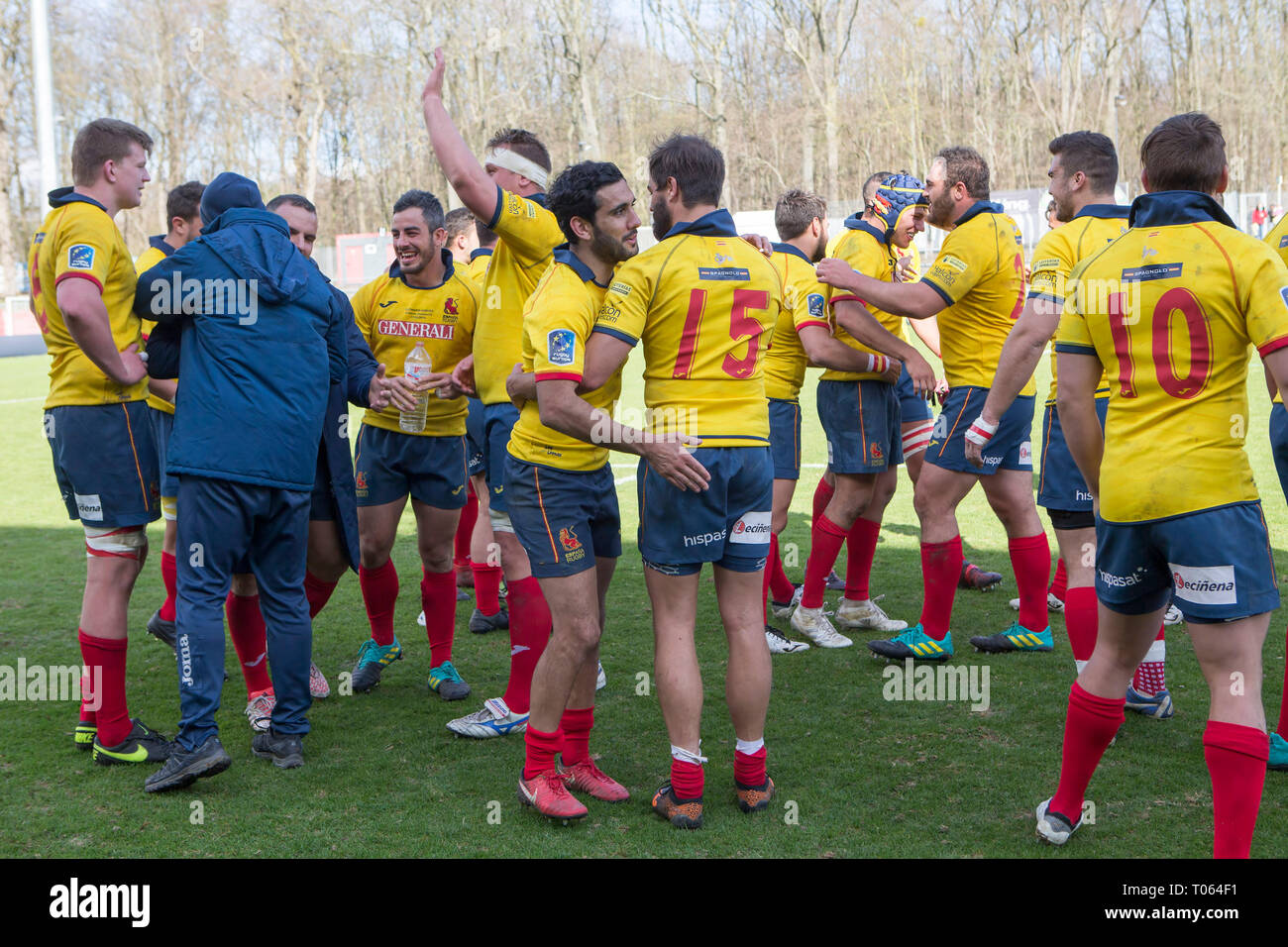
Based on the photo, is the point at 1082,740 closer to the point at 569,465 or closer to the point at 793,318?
the point at 569,465

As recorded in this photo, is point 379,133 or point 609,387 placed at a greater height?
point 379,133

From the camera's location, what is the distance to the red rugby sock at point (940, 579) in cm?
542

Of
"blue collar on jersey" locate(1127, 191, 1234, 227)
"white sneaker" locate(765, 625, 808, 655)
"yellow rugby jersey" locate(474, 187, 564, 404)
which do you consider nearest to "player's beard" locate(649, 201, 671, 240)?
"yellow rugby jersey" locate(474, 187, 564, 404)

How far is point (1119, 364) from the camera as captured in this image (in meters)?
3.21

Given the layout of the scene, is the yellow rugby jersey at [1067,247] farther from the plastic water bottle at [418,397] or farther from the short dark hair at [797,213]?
the plastic water bottle at [418,397]

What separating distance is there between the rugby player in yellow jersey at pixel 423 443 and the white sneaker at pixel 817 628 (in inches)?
74.3

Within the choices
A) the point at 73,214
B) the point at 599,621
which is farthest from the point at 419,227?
the point at 599,621

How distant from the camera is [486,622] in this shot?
6.21 meters

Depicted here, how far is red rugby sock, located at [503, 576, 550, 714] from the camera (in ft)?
14.8

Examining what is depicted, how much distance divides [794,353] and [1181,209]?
3001 mm

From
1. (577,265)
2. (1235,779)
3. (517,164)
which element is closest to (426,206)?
(517,164)

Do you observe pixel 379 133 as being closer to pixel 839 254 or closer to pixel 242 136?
pixel 242 136

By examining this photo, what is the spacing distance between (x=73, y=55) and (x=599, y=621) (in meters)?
49.7

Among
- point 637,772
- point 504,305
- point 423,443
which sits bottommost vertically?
point 637,772
